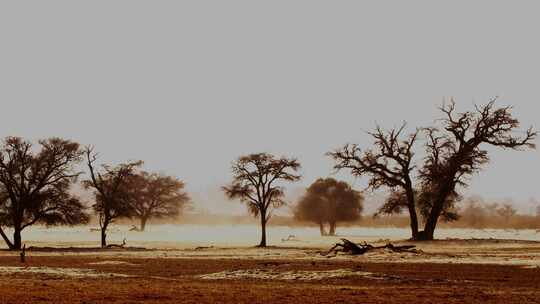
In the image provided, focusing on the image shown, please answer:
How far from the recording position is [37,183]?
62.2 m

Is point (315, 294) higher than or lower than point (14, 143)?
lower

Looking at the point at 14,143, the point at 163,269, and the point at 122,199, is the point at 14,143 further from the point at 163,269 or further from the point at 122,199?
the point at 163,269

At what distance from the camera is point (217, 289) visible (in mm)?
26406

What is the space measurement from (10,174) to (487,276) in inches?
1653

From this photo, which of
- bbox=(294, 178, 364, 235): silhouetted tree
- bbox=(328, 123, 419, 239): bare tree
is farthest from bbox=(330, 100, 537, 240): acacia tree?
bbox=(294, 178, 364, 235): silhouetted tree

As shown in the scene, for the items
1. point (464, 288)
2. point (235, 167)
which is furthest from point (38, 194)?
point (464, 288)

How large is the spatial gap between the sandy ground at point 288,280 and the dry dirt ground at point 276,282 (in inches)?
1.3

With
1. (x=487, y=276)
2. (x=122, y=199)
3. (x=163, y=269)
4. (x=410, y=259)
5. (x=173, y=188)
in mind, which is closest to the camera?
(x=487, y=276)

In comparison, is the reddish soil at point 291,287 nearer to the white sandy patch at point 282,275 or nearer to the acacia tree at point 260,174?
the white sandy patch at point 282,275

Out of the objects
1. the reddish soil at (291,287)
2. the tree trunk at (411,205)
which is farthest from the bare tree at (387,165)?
the reddish soil at (291,287)

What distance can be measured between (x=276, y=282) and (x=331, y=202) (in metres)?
79.1

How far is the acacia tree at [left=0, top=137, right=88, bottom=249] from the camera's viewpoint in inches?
2395

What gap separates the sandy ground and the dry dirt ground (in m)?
0.03

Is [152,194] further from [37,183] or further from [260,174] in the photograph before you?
[37,183]
